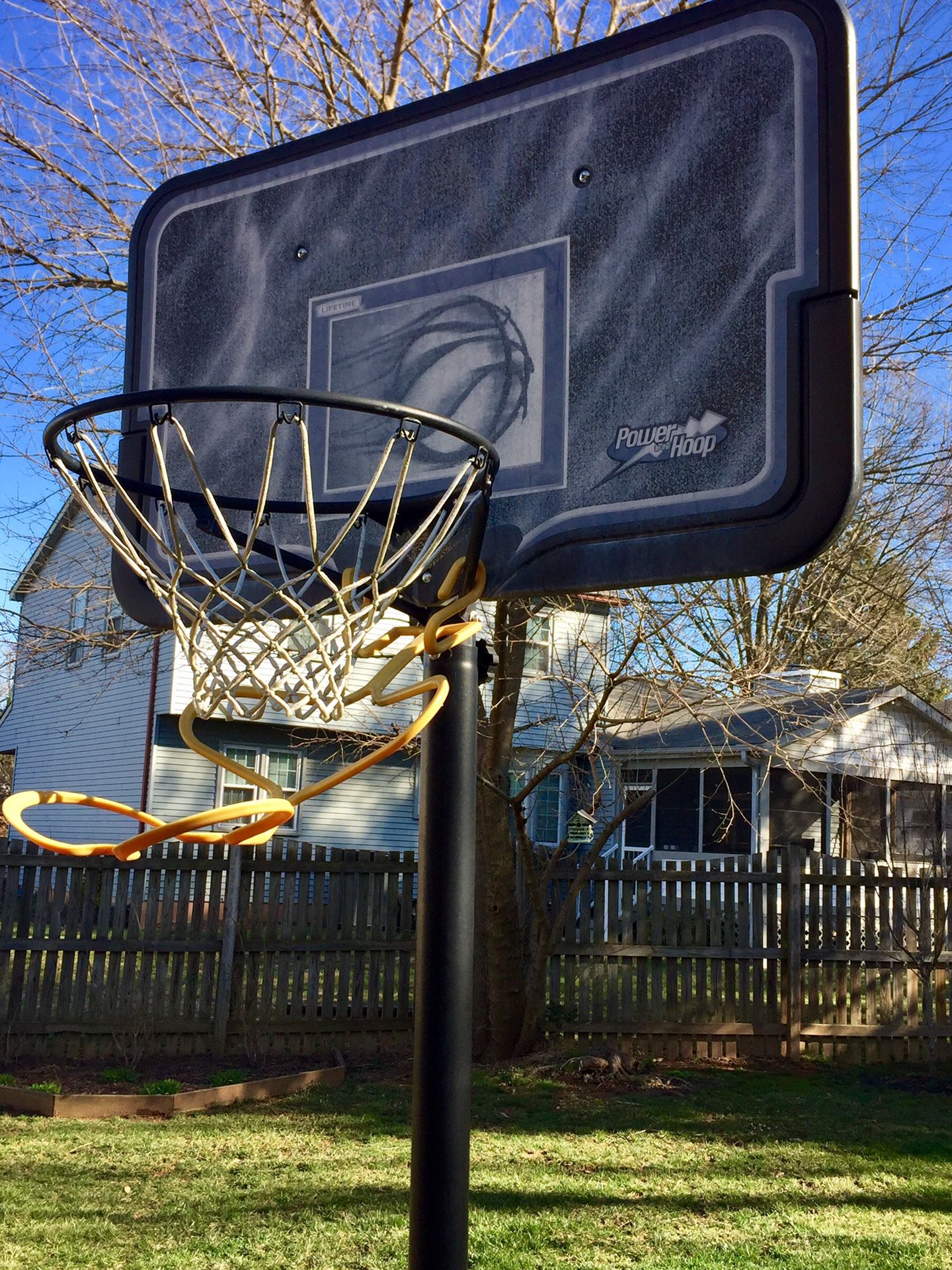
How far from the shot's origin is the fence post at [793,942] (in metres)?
9.31

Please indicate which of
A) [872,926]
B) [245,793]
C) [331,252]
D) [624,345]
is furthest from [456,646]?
[245,793]

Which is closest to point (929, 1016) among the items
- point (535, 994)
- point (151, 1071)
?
point (535, 994)

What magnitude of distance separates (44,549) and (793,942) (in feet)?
28.9

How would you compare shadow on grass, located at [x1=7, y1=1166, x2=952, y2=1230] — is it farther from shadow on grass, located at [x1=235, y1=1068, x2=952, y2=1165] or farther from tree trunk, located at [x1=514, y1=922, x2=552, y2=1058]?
tree trunk, located at [x1=514, y1=922, x2=552, y2=1058]

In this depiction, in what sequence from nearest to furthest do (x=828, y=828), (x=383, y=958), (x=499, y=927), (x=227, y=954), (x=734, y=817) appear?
1. (x=499, y=927)
2. (x=227, y=954)
3. (x=383, y=958)
4. (x=828, y=828)
5. (x=734, y=817)

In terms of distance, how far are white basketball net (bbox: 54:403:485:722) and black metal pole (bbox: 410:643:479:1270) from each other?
1.31ft

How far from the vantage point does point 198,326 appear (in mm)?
4414

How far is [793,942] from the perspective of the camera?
9.41 metres

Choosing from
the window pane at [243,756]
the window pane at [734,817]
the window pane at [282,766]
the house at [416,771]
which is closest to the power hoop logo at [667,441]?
the house at [416,771]

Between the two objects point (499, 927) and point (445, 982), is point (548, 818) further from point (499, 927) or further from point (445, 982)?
point (445, 982)

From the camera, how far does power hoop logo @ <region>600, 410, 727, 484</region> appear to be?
3.24m

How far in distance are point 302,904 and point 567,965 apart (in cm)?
224

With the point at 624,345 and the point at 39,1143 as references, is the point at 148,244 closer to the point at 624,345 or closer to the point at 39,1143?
the point at 624,345

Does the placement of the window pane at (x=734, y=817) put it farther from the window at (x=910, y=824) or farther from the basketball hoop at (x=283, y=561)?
the basketball hoop at (x=283, y=561)
